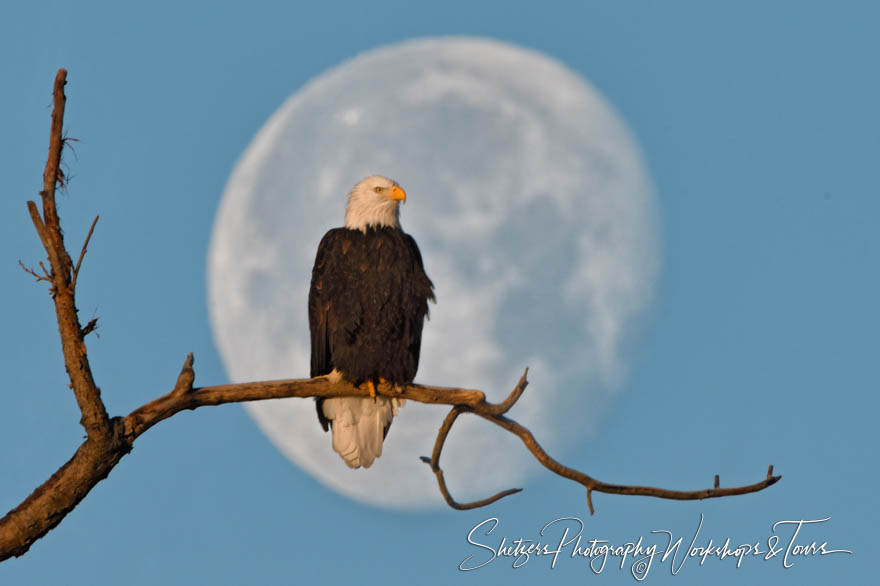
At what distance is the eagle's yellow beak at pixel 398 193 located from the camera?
282 inches

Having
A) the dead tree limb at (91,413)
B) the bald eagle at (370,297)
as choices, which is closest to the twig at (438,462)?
the dead tree limb at (91,413)

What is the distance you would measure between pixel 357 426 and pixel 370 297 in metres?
1.47

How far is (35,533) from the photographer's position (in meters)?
5.26

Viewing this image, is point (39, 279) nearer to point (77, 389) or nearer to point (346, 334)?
point (77, 389)

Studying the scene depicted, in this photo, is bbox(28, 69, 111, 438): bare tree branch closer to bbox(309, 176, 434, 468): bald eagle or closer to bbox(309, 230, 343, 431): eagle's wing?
bbox(309, 176, 434, 468): bald eagle

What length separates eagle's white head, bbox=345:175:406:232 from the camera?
709 cm

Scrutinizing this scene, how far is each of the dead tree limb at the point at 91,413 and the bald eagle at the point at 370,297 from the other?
1.17 meters

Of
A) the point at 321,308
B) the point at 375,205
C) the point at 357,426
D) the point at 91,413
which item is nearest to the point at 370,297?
the point at 321,308

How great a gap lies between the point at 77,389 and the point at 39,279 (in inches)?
24.7

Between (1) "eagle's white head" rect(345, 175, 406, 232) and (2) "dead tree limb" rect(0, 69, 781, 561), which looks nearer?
(2) "dead tree limb" rect(0, 69, 781, 561)

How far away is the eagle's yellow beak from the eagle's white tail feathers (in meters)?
1.66

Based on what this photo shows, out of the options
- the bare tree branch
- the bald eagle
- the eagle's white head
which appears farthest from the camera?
the eagle's white head

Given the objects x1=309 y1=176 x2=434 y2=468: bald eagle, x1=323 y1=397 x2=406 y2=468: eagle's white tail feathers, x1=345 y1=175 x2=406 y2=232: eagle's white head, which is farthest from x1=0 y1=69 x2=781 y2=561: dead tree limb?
x1=323 y1=397 x2=406 y2=468: eagle's white tail feathers

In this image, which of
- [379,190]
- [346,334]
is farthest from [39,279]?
[379,190]
